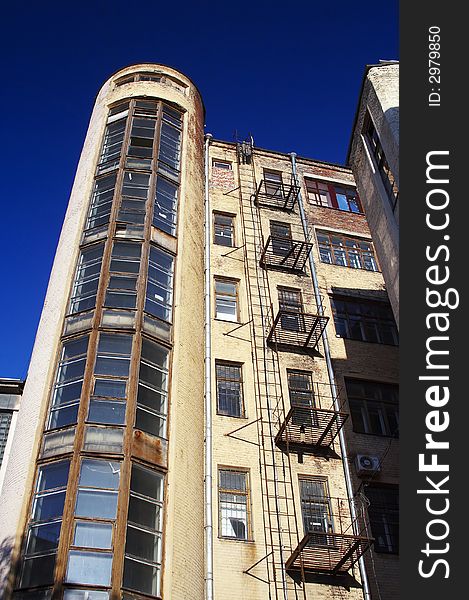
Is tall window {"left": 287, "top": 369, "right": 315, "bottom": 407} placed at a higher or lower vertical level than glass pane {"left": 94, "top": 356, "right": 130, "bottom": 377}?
higher

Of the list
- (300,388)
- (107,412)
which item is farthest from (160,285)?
(300,388)

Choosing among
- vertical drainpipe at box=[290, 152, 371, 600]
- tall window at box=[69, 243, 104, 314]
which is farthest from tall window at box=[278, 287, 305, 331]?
tall window at box=[69, 243, 104, 314]

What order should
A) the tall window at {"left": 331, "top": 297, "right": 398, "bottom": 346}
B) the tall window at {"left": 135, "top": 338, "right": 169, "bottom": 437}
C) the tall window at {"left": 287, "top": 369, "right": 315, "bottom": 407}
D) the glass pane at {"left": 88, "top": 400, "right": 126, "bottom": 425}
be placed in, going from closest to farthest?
the glass pane at {"left": 88, "top": 400, "right": 126, "bottom": 425} < the tall window at {"left": 135, "top": 338, "right": 169, "bottom": 437} < the tall window at {"left": 287, "top": 369, "right": 315, "bottom": 407} < the tall window at {"left": 331, "top": 297, "right": 398, "bottom": 346}

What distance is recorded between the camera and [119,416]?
1608 centimetres

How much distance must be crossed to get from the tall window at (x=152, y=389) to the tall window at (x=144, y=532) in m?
1.35

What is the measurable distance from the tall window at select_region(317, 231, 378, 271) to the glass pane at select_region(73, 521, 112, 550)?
15974 mm

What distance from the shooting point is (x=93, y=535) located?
13797mm

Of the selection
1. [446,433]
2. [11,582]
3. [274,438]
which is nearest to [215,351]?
[274,438]

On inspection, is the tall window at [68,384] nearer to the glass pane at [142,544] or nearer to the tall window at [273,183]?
the glass pane at [142,544]

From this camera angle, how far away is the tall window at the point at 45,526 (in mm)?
13391

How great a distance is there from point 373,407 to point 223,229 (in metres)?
9.40

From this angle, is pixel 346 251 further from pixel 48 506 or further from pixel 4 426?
pixel 48 506

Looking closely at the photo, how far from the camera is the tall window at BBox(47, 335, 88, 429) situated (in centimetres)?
1615

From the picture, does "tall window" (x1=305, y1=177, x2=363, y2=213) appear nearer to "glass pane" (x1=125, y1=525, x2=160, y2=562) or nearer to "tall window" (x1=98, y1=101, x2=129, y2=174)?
"tall window" (x1=98, y1=101, x2=129, y2=174)
